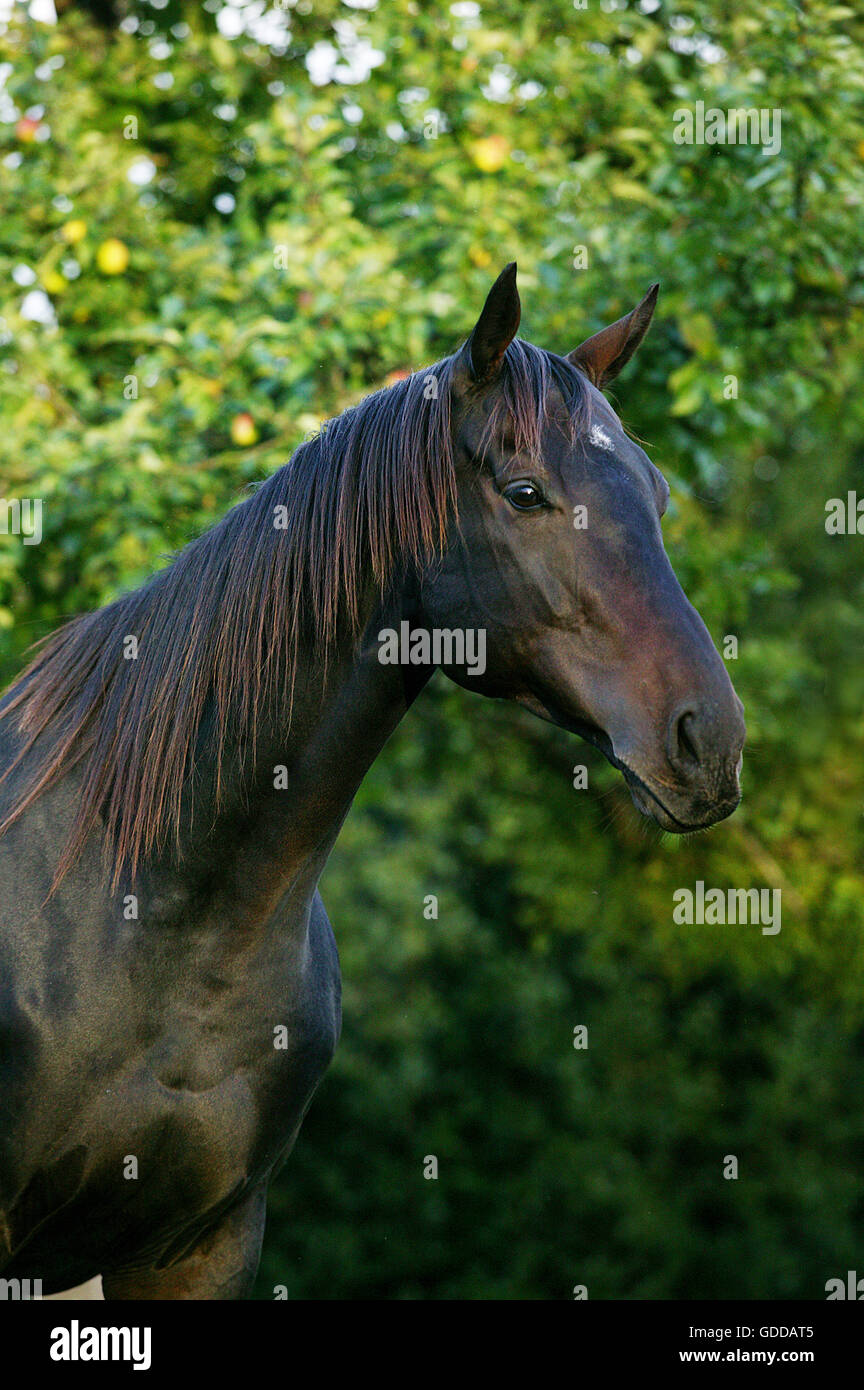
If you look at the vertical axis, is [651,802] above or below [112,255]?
below

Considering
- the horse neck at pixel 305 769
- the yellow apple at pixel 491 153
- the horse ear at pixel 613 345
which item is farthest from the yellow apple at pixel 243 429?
the horse neck at pixel 305 769

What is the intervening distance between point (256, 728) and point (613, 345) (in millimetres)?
978

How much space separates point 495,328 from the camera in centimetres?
209

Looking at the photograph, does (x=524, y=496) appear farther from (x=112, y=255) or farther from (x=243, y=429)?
(x=112, y=255)

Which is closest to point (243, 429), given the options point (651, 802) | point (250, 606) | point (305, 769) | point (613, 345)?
point (613, 345)

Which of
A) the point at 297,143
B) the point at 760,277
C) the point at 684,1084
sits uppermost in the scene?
the point at 297,143

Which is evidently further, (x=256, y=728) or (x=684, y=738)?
(x=256, y=728)

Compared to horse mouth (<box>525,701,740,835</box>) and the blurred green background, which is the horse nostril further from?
the blurred green background

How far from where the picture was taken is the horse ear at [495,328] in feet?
6.64

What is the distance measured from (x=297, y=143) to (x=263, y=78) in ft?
3.73

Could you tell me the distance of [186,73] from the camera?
18.8ft

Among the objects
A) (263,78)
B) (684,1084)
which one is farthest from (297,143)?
(684,1084)

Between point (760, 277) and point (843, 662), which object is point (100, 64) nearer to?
point (760, 277)

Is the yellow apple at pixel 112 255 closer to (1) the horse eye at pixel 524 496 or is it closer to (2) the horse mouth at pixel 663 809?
(1) the horse eye at pixel 524 496
